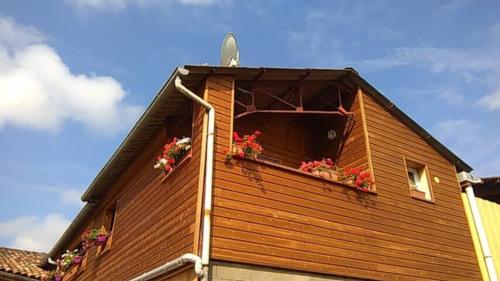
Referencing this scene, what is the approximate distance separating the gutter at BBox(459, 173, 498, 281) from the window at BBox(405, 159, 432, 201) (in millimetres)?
1614

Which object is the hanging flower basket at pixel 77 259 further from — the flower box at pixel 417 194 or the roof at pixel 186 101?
the flower box at pixel 417 194

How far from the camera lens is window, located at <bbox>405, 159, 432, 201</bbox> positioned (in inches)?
394

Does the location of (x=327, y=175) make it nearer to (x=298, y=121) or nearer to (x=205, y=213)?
(x=298, y=121)

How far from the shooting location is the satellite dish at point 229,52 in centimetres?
1052

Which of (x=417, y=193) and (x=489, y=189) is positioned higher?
(x=489, y=189)

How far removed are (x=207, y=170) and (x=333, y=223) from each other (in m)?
2.63

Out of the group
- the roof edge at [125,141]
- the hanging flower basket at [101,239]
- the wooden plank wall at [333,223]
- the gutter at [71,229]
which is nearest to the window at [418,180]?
the wooden plank wall at [333,223]

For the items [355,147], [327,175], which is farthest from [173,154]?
[355,147]

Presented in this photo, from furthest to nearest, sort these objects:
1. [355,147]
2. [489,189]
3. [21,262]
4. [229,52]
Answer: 1. [21,262]
2. [489,189]
3. [229,52]
4. [355,147]

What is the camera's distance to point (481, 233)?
10406 mm

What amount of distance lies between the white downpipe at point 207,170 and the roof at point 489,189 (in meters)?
9.16

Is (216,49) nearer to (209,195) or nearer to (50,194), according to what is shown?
(209,195)

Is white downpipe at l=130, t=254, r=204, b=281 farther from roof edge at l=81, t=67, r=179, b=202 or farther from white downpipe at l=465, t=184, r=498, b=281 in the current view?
white downpipe at l=465, t=184, r=498, b=281

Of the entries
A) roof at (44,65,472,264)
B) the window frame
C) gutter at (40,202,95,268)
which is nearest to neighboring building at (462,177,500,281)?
roof at (44,65,472,264)
